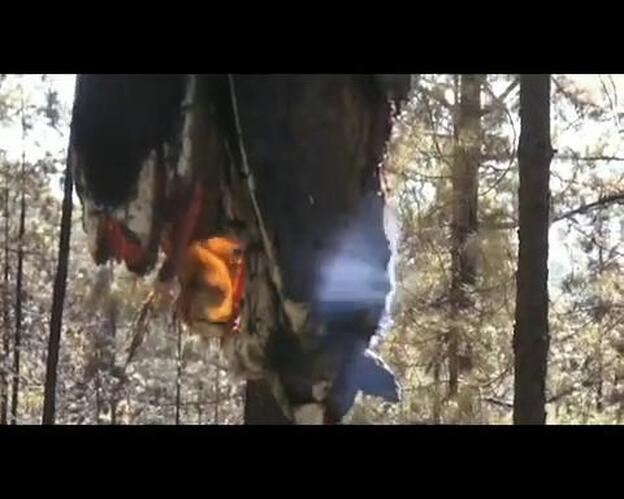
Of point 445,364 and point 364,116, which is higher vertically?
point 364,116

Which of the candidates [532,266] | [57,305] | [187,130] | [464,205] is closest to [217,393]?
[57,305]

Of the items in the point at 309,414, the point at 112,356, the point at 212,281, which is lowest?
the point at 309,414

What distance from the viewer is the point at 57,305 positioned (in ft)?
10.1

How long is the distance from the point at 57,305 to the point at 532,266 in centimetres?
160

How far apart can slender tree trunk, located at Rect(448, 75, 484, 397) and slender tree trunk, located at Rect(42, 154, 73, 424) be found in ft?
4.22

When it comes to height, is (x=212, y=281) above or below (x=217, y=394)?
above

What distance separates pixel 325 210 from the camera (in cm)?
307

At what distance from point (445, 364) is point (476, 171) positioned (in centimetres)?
65

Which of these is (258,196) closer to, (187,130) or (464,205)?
(187,130)

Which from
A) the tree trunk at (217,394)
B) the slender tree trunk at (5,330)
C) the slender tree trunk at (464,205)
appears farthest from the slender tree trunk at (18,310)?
the slender tree trunk at (464,205)

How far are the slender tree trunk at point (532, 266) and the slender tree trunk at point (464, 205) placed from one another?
16cm

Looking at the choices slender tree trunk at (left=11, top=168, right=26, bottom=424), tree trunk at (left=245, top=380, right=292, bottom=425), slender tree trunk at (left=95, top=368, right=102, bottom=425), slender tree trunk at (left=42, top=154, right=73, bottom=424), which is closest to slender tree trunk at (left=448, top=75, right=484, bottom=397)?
tree trunk at (left=245, top=380, right=292, bottom=425)
